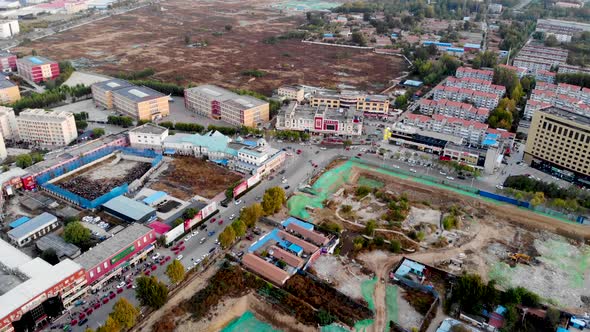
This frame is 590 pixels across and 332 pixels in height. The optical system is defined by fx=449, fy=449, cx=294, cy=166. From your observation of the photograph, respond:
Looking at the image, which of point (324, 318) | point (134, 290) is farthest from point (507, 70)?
point (134, 290)

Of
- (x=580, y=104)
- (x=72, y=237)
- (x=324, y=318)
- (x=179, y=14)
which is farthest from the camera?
(x=179, y=14)

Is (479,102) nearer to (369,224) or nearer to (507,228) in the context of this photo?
(507,228)

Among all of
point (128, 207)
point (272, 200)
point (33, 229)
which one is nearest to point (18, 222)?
point (33, 229)

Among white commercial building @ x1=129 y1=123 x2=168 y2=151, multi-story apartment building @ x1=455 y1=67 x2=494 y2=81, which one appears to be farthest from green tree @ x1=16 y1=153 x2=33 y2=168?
multi-story apartment building @ x1=455 y1=67 x2=494 y2=81

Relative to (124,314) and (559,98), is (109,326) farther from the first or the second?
(559,98)

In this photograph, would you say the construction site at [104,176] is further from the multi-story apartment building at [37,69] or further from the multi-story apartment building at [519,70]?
the multi-story apartment building at [519,70]
